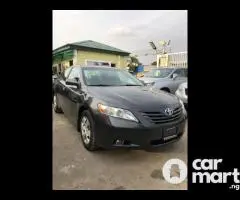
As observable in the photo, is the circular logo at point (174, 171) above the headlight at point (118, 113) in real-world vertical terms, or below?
below

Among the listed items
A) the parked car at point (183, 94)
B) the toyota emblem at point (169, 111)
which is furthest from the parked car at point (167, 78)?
the toyota emblem at point (169, 111)

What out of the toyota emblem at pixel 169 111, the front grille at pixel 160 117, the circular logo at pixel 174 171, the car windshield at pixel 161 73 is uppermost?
the car windshield at pixel 161 73

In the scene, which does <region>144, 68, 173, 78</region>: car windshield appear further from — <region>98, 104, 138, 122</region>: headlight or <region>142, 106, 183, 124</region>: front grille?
<region>98, 104, 138, 122</region>: headlight

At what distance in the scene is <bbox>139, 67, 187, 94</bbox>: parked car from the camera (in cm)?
663

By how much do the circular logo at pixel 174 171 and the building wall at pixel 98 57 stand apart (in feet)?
37.7

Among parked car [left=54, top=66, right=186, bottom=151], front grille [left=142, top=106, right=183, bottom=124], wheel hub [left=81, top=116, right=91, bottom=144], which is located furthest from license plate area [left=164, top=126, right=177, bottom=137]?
wheel hub [left=81, top=116, right=91, bottom=144]

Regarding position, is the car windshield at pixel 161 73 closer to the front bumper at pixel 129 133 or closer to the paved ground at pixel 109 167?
the paved ground at pixel 109 167

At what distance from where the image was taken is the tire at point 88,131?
2.88 metres

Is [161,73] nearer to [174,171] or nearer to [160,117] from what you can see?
[160,117]

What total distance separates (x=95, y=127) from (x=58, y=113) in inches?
124

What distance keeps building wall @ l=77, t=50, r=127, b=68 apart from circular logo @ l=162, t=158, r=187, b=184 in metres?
11.5

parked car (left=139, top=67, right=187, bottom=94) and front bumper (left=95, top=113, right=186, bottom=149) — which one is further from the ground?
parked car (left=139, top=67, right=187, bottom=94)
